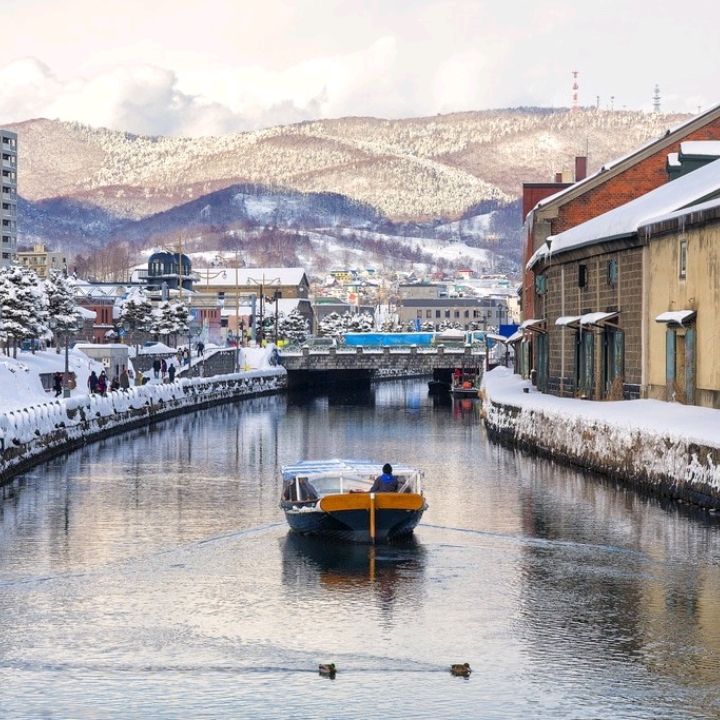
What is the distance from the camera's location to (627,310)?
65.7m

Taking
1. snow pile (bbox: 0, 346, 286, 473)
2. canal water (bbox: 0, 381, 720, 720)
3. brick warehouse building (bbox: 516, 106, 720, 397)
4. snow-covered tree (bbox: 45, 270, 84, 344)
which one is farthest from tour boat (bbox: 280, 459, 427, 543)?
snow-covered tree (bbox: 45, 270, 84, 344)

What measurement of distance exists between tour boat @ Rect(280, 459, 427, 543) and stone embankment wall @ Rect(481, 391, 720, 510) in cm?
822

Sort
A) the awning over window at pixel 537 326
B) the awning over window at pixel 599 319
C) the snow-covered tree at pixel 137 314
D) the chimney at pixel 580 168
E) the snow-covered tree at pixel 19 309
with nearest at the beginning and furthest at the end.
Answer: the awning over window at pixel 599 319, the awning over window at pixel 537 326, the chimney at pixel 580 168, the snow-covered tree at pixel 19 309, the snow-covered tree at pixel 137 314

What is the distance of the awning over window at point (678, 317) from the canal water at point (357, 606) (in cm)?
765

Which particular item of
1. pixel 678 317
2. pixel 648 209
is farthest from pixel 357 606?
pixel 648 209

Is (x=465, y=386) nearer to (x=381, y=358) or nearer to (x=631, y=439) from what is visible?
(x=381, y=358)

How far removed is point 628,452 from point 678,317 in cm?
856

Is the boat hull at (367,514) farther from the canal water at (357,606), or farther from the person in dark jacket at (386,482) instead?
the person in dark jacket at (386,482)

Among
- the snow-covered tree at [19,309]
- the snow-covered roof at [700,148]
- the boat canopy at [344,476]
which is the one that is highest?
the snow-covered roof at [700,148]

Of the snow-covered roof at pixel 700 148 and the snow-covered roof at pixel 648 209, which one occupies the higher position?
the snow-covered roof at pixel 700 148

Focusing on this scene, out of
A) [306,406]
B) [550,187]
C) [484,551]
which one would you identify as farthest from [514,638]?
[306,406]

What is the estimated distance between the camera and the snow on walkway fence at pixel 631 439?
142ft

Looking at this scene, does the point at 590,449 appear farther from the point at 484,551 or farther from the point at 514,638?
the point at 514,638

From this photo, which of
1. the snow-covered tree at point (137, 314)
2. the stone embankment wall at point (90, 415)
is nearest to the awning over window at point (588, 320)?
the stone embankment wall at point (90, 415)
